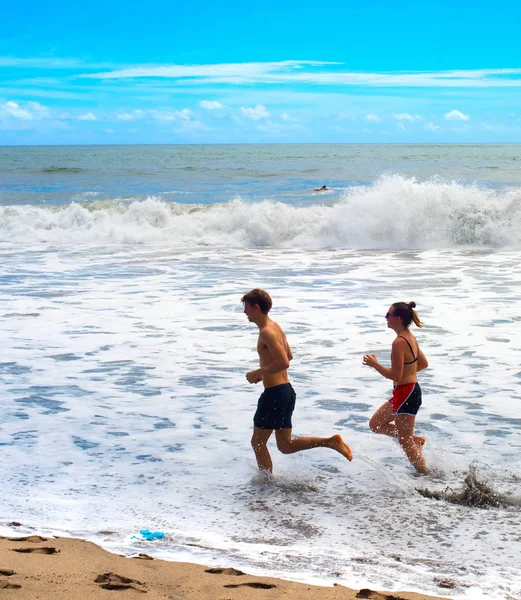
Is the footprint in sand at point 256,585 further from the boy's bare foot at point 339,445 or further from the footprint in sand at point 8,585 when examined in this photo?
the boy's bare foot at point 339,445

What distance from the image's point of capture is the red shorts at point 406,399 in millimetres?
5070

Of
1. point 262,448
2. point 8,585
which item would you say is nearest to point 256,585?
point 8,585

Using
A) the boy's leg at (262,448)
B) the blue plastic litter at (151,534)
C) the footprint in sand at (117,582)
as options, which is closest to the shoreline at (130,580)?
the footprint in sand at (117,582)

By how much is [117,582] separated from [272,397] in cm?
187

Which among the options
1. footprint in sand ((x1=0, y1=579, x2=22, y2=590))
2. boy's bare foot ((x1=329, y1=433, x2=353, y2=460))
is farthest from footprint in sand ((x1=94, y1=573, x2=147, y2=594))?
boy's bare foot ((x1=329, y1=433, x2=353, y2=460))

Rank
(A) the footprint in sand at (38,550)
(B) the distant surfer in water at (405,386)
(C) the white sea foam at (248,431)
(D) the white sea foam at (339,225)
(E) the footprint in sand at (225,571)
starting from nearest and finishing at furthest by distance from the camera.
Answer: (E) the footprint in sand at (225,571), (A) the footprint in sand at (38,550), (C) the white sea foam at (248,431), (B) the distant surfer in water at (405,386), (D) the white sea foam at (339,225)

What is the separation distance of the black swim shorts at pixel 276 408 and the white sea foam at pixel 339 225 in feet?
48.4

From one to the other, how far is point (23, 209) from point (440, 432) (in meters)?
22.1

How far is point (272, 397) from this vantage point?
16.1 ft

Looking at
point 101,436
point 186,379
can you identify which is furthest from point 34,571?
point 186,379

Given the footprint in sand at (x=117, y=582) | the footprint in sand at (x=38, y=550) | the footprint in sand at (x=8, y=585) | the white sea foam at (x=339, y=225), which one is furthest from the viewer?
the white sea foam at (x=339, y=225)

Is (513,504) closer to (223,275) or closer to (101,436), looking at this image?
(101,436)

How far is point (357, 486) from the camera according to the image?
487 centimetres

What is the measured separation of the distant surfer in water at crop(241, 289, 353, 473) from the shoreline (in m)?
1.44
